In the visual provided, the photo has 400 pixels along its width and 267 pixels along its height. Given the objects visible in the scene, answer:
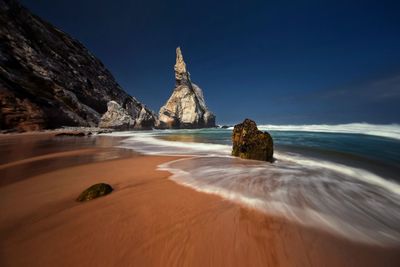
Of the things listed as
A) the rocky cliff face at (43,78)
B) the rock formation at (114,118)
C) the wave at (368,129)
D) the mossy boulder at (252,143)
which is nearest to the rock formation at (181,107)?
the rocky cliff face at (43,78)

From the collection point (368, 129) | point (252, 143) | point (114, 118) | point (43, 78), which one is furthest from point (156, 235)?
point (43, 78)

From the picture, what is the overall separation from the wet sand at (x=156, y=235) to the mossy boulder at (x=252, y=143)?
13.9 ft

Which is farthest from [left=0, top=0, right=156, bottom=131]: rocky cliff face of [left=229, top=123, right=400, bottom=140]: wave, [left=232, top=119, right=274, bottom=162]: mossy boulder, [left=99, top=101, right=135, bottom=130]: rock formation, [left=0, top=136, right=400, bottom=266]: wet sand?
[left=229, top=123, right=400, bottom=140]: wave

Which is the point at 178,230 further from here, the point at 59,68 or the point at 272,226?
the point at 59,68

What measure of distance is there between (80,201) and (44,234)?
937mm

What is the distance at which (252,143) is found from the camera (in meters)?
7.18

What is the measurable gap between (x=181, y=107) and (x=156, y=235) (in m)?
63.1

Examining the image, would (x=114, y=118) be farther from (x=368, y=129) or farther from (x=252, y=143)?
(x=368, y=129)

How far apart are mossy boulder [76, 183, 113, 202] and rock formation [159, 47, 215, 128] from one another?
5636 centimetres

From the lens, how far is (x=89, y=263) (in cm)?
164

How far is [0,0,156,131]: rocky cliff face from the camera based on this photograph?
2212cm

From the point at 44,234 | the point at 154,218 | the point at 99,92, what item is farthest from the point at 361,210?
the point at 99,92

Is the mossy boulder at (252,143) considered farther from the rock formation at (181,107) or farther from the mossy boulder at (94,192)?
the rock formation at (181,107)

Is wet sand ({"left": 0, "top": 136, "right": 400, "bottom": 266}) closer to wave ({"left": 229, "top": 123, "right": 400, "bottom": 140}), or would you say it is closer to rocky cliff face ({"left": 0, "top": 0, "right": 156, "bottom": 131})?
wave ({"left": 229, "top": 123, "right": 400, "bottom": 140})
